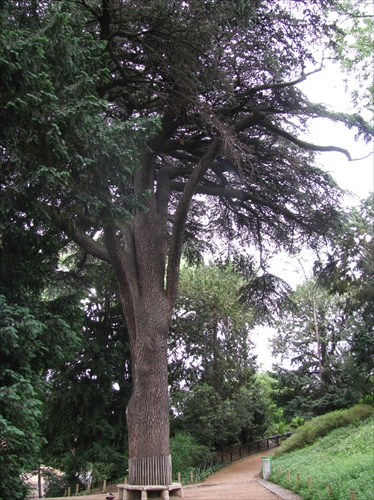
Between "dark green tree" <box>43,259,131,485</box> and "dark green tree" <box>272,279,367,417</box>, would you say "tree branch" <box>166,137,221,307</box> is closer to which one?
"dark green tree" <box>43,259,131,485</box>

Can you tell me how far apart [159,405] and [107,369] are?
9641mm

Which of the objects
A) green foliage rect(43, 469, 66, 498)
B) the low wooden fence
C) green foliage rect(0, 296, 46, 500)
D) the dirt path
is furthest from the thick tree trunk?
the low wooden fence

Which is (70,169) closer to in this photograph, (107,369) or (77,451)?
(107,369)

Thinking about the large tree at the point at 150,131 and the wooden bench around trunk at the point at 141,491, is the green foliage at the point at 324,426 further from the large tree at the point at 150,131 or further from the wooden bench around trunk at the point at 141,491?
the wooden bench around trunk at the point at 141,491

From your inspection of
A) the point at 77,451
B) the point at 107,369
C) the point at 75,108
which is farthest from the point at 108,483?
the point at 75,108

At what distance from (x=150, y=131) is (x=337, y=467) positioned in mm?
9291

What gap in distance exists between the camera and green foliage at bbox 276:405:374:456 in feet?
66.0

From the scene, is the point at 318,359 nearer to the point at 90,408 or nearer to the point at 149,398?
the point at 90,408

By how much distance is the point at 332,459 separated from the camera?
13.8m

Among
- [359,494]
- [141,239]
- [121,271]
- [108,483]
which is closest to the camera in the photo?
[359,494]

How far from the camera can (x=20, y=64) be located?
5895mm

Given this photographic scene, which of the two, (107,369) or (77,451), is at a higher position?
(107,369)

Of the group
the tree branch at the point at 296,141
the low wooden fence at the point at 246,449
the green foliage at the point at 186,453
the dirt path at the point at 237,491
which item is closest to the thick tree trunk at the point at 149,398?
the dirt path at the point at 237,491

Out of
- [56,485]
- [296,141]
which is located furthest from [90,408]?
[296,141]
